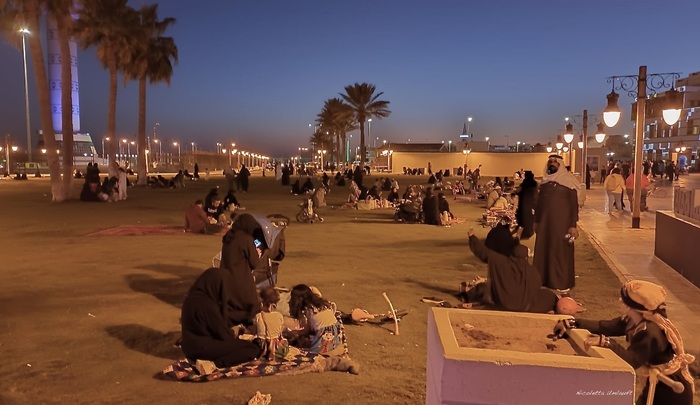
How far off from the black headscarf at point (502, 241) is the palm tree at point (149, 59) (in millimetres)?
30726

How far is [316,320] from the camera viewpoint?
17.7 feet

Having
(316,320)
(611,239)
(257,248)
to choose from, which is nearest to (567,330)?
(316,320)

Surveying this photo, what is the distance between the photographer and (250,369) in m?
4.94

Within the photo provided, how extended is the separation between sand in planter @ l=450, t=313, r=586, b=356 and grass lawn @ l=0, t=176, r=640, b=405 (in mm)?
1645

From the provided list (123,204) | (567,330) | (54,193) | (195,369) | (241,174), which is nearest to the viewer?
(567,330)

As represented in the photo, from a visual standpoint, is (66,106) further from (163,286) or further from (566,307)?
(566,307)

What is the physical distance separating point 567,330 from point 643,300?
1.75ft

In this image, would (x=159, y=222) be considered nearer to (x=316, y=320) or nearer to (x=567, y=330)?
(x=316, y=320)

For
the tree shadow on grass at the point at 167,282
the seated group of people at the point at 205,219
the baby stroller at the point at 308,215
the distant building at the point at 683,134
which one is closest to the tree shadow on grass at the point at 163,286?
the tree shadow on grass at the point at 167,282

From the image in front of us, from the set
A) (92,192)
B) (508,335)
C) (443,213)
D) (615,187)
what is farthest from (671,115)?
(92,192)

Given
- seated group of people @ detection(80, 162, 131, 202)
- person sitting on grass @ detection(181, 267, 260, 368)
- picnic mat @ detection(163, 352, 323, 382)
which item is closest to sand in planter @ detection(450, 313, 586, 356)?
picnic mat @ detection(163, 352, 323, 382)

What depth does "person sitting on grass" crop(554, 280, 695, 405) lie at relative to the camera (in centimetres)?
303

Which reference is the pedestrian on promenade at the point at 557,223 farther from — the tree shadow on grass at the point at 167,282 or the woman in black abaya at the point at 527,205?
the tree shadow on grass at the point at 167,282

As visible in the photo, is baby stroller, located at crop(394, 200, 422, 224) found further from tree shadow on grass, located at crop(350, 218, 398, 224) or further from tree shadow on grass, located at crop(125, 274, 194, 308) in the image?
tree shadow on grass, located at crop(125, 274, 194, 308)
